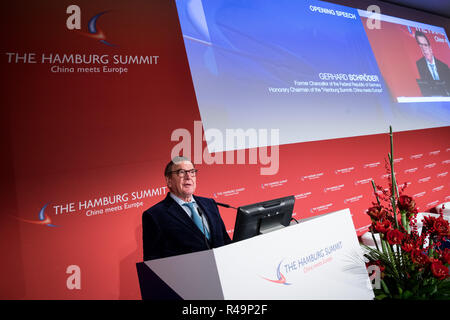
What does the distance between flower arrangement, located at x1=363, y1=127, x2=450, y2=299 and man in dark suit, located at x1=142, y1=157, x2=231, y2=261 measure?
101cm

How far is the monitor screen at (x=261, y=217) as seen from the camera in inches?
49.8

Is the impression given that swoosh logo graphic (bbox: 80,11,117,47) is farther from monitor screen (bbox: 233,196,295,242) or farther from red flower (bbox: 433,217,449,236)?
red flower (bbox: 433,217,449,236)

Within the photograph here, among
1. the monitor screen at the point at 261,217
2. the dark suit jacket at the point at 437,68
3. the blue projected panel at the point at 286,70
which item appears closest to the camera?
the monitor screen at the point at 261,217

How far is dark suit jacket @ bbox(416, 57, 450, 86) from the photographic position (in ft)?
14.2

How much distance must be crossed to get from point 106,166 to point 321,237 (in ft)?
5.60

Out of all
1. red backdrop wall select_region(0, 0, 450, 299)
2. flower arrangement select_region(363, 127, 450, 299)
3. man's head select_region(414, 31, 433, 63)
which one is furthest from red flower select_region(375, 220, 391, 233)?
man's head select_region(414, 31, 433, 63)

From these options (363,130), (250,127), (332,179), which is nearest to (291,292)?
(250,127)

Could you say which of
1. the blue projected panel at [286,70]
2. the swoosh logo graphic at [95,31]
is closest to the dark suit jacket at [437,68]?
the blue projected panel at [286,70]

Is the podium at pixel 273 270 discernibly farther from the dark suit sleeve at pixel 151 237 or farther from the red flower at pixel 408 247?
the dark suit sleeve at pixel 151 237

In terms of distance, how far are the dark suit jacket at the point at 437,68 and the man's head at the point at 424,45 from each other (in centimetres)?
→ 13

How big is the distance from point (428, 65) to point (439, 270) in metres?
4.81

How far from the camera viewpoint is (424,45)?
178 inches

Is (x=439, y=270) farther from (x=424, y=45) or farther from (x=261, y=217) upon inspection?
(x=424, y=45)

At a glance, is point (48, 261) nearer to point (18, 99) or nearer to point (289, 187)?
point (18, 99)
